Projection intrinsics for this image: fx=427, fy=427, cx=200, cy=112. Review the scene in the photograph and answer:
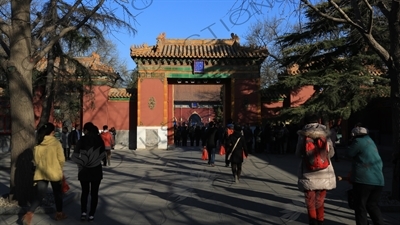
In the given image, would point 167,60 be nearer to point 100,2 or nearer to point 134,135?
point 134,135

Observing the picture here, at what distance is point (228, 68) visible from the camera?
24.2m

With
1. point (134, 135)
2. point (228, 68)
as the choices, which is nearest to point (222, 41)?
point (228, 68)

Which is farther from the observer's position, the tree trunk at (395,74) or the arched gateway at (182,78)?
the arched gateway at (182,78)

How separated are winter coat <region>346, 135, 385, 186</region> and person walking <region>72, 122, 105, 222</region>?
363 centimetres

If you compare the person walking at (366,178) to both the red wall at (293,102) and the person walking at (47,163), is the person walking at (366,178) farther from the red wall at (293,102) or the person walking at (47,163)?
the red wall at (293,102)

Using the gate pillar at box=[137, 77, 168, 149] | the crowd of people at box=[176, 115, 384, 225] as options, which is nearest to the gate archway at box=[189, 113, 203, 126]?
the gate pillar at box=[137, 77, 168, 149]

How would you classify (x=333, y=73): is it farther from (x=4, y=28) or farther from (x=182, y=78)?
(x=4, y=28)

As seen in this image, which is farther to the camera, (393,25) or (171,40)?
(171,40)

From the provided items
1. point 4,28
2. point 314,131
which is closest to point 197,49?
point 4,28

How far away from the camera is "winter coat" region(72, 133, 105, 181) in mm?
6387

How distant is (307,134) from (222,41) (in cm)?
2091

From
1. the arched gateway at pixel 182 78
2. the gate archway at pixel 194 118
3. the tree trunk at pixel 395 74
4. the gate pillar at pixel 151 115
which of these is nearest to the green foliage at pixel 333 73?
the arched gateway at pixel 182 78

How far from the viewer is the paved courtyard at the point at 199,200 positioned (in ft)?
22.2

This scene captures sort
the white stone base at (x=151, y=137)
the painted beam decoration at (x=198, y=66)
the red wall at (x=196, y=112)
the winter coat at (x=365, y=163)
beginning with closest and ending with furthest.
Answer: the winter coat at (x=365, y=163) → the painted beam decoration at (x=198, y=66) → the white stone base at (x=151, y=137) → the red wall at (x=196, y=112)
